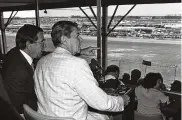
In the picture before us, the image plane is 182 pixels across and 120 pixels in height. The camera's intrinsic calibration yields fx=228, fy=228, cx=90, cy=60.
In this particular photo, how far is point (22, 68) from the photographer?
4.86ft

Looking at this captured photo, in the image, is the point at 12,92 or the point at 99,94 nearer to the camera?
the point at 99,94

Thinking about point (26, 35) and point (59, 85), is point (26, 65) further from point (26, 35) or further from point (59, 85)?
point (59, 85)

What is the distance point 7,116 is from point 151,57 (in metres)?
45.2

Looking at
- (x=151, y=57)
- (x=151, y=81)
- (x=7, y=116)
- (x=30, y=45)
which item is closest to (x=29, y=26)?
(x=30, y=45)

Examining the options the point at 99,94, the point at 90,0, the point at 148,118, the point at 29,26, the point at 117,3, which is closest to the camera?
the point at 99,94

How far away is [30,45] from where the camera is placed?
Answer: 5.37 ft

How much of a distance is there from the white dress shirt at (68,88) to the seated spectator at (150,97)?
1.29 meters

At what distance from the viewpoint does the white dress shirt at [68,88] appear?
1052mm

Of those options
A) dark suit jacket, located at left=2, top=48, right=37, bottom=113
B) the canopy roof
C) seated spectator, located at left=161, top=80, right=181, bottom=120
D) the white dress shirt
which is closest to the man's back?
the white dress shirt

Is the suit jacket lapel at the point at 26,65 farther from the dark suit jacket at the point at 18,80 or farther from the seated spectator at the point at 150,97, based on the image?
the seated spectator at the point at 150,97

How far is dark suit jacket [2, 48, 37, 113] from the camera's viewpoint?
146cm

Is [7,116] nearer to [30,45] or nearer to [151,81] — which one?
[30,45]

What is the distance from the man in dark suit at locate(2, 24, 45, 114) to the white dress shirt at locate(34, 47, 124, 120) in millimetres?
306

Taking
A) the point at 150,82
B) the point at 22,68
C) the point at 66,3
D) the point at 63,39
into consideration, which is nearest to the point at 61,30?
the point at 63,39
